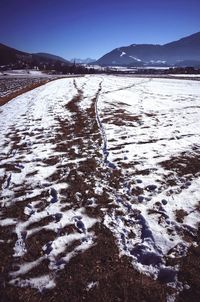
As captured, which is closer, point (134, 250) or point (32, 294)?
point (32, 294)

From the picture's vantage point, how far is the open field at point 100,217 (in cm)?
383

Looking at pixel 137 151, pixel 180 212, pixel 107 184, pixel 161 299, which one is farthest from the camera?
pixel 137 151

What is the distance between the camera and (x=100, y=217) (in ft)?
17.9

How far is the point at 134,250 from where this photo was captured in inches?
177

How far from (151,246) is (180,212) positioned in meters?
1.44

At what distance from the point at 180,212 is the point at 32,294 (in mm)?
3701

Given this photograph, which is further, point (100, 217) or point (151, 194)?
point (151, 194)

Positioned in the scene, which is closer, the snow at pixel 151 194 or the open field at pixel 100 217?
the open field at pixel 100 217

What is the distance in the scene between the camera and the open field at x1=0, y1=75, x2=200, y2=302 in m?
3.83

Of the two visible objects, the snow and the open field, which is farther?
the snow

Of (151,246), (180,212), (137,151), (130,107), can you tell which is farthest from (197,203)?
(130,107)

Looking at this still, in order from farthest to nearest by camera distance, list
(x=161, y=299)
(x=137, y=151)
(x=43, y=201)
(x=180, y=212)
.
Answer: (x=137, y=151)
(x=43, y=201)
(x=180, y=212)
(x=161, y=299)

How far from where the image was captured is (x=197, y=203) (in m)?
5.92

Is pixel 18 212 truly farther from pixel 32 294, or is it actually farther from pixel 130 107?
pixel 130 107
